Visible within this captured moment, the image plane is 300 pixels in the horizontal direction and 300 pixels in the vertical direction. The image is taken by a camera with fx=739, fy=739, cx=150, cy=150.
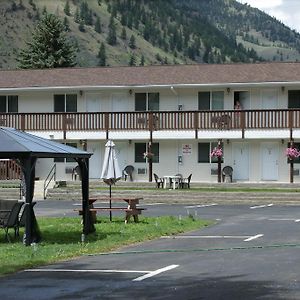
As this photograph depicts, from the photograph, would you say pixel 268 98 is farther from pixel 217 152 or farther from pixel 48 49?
pixel 48 49

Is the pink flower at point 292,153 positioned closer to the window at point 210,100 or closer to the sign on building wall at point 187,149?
the window at point 210,100

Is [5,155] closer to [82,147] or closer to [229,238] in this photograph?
[229,238]

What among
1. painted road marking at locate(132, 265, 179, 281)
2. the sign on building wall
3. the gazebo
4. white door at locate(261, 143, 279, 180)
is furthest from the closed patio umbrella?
white door at locate(261, 143, 279, 180)

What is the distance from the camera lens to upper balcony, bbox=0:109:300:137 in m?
36.9

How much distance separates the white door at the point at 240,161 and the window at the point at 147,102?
4993 mm

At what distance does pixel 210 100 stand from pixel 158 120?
339cm

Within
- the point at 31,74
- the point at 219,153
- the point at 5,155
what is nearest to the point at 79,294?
Answer: the point at 5,155

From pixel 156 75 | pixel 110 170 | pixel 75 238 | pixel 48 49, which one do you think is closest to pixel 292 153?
pixel 156 75

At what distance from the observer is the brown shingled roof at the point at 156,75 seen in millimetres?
38938

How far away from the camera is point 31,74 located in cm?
4350

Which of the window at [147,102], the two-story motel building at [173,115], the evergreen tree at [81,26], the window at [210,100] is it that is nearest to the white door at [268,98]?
the two-story motel building at [173,115]

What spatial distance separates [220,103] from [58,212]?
1583cm

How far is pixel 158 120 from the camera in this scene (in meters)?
38.0

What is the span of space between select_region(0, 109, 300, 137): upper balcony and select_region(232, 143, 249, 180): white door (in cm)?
151
